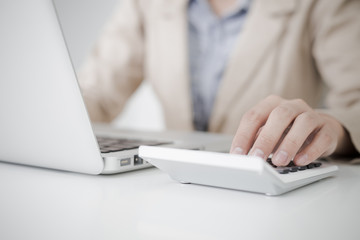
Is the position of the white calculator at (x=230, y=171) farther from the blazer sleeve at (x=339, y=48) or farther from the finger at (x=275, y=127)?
the blazer sleeve at (x=339, y=48)

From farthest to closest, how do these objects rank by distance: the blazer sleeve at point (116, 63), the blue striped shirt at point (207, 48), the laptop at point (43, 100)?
1. the blazer sleeve at point (116, 63)
2. the blue striped shirt at point (207, 48)
3. the laptop at point (43, 100)

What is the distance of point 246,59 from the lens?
1.31 metres

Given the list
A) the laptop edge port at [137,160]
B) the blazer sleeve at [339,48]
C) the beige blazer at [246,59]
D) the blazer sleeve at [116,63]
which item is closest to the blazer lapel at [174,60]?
the beige blazer at [246,59]

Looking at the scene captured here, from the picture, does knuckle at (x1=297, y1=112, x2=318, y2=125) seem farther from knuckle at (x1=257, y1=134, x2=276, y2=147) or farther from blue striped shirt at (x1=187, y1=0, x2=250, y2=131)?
blue striped shirt at (x1=187, y1=0, x2=250, y2=131)

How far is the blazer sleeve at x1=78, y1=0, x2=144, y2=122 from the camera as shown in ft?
5.15

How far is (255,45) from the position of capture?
130 centimetres

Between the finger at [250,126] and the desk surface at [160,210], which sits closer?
the desk surface at [160,210]

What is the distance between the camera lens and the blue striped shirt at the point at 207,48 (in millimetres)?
1396

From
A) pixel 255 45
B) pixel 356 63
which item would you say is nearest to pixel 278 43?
pixel 255 45

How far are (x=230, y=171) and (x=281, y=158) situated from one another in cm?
10

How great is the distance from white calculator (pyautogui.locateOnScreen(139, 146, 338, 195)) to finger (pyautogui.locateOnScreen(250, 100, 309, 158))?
25 millimetres

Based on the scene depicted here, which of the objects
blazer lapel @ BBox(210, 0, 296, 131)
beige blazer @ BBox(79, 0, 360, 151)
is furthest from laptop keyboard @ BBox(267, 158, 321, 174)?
blazer lapel @ BBox(210, 0, 296, 131)

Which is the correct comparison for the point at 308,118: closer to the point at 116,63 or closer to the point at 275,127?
the point at 275,127

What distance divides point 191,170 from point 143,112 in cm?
219
